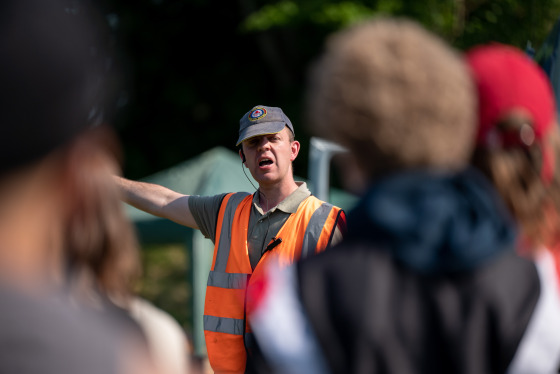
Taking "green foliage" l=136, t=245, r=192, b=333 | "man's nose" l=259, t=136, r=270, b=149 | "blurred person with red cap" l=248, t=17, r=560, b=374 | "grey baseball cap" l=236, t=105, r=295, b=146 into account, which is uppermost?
"grey baseball cap" l=236, t=105, r=295, b=146

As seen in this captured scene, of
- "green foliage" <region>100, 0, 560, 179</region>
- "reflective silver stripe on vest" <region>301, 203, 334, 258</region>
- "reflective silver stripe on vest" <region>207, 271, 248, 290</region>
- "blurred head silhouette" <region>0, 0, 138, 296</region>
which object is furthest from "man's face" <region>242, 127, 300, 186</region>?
"green foliage" <region>100, 0, 560, 179</region>

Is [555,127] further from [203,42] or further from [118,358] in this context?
[203,42]

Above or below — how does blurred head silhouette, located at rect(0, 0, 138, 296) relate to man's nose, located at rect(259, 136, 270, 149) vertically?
below

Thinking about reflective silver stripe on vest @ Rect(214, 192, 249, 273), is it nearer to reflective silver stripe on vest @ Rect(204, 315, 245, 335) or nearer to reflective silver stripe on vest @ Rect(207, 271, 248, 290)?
reflective silver stripe on vest @ Rect(207, 271, 248, 290)

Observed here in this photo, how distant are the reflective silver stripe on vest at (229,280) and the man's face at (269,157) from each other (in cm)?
49

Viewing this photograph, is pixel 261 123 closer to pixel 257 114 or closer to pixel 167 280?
pixel 257 114

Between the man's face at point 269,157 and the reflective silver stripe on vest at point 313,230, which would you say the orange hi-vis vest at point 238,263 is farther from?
the man's face at point 269,157

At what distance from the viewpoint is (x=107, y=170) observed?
1024 millimetres

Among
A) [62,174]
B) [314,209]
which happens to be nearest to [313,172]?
[314,209]

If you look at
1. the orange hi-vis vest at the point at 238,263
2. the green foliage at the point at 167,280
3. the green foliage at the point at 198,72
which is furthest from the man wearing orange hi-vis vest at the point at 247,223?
the green foliage at the point at 167,280

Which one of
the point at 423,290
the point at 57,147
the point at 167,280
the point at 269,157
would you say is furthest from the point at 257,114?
the point at 167,280

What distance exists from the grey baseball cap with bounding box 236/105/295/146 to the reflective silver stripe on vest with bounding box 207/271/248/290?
66cm

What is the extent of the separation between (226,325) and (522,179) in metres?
1.75

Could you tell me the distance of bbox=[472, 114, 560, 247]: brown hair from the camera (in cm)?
127
